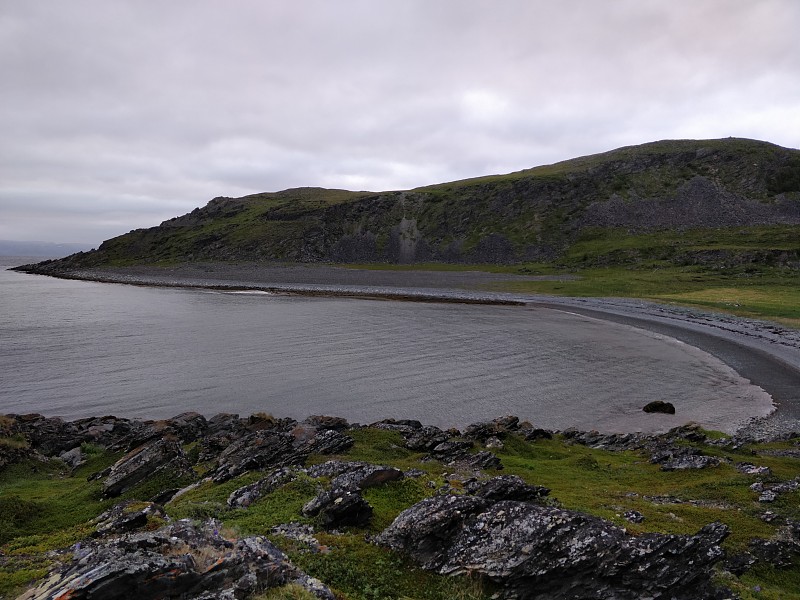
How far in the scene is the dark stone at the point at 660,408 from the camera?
117 ft

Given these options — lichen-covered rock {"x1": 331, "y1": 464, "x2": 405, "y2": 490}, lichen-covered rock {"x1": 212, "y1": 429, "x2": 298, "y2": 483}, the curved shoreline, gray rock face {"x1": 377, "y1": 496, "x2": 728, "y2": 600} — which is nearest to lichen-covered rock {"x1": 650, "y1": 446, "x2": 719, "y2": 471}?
the curved shoreline

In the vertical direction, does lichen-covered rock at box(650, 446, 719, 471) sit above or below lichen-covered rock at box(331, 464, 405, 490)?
below

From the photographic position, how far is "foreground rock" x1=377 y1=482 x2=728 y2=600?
405 inches

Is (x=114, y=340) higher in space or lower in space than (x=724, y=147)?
lower

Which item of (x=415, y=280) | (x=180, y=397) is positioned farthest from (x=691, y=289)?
(x=180, y=397)

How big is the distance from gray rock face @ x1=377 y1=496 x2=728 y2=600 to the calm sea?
21.6 m

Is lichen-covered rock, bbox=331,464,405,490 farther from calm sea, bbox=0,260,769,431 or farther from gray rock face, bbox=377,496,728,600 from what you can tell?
calm sea, bbox=0,260,769,431

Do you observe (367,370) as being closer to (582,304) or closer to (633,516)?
(633,516)

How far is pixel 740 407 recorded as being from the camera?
119 ft

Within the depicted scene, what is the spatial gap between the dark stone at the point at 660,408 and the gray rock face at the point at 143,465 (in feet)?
104

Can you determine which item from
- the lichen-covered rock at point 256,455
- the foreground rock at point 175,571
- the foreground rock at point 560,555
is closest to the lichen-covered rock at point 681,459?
the foreground rock at point 560,555

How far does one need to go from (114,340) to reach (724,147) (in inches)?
8973

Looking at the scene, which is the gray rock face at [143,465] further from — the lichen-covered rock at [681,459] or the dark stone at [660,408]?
the dark stone at [660,408]

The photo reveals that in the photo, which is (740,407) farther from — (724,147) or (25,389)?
(724,147)
